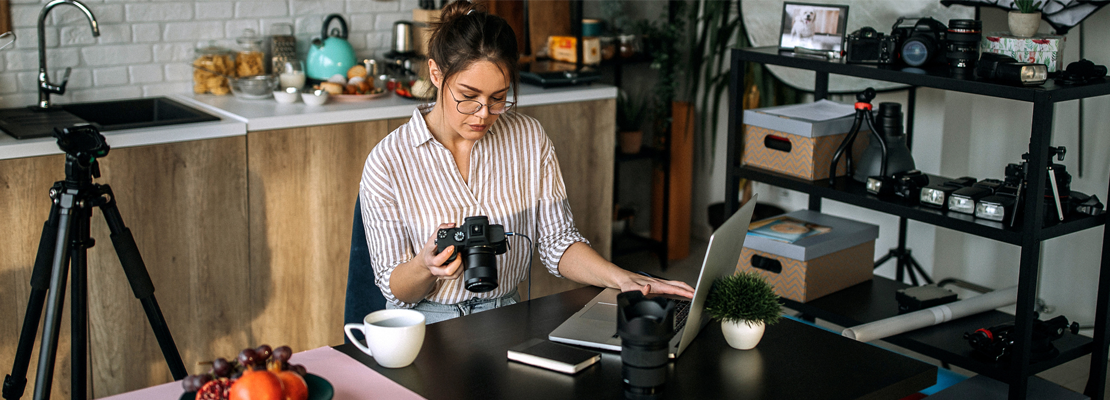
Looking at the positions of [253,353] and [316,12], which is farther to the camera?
[316,12]

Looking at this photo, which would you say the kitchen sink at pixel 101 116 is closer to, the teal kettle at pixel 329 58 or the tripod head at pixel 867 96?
the teal kettle at pixel 329 58

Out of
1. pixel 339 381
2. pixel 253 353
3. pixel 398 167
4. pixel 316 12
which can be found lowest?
pixel 339 381

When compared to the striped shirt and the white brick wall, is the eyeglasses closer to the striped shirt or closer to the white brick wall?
the striped shirt

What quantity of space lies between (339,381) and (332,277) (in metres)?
1.72

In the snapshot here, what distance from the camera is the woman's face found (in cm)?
192

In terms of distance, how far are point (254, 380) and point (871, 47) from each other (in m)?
1.88

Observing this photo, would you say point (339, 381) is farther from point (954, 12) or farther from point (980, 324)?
point (954, 12)

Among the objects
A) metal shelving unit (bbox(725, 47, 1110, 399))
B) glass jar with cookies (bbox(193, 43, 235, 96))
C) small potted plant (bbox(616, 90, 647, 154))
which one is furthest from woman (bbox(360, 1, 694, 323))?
small potted plant (bbox(616, 90, 647, 154))

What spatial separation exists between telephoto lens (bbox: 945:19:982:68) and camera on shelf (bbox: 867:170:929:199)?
0.30 m

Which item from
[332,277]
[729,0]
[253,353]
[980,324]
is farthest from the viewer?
[729,0]

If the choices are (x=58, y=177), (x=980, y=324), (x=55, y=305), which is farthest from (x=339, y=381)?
(x=980, y=324)

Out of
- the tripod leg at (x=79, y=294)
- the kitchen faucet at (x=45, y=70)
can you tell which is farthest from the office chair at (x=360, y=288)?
the kitchen faucet at (x=45, y=70)

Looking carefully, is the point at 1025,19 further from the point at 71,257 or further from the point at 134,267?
the point at 71,257

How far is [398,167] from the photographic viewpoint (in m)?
2.01
